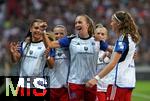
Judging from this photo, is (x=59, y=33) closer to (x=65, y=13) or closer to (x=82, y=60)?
(x=82, y=60)

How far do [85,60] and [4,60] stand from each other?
12841 millimetres

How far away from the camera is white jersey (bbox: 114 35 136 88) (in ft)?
29.6

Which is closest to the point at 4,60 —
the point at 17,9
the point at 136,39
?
the point at 17,9

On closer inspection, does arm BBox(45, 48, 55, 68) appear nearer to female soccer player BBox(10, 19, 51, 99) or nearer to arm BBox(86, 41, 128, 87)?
female soccer player BBox(10, 19, 51, 99)

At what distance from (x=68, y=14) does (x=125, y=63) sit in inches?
644

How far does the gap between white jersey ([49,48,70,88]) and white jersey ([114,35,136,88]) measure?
1.52 meters

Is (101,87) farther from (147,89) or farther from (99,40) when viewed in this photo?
(147,89)

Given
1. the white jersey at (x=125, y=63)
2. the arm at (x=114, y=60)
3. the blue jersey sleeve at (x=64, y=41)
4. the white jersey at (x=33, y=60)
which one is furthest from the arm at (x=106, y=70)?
the white jersey at (x=33, y=60)

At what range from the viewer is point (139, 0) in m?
26.3

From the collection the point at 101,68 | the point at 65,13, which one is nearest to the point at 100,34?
the point at 101,68

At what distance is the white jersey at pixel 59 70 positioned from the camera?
414 inches

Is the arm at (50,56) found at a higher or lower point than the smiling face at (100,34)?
lower

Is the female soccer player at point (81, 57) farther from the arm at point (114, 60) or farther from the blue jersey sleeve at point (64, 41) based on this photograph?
the arm at point (114, 60)

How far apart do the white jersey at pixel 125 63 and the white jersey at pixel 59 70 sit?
4.97ft
